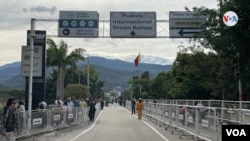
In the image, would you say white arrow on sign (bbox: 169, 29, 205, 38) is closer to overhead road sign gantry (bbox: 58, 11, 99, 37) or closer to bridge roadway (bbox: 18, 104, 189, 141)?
overhead road sign gantry (bbox: 58, 11, 99, 37)

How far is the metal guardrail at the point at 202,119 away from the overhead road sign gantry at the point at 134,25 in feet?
18.3

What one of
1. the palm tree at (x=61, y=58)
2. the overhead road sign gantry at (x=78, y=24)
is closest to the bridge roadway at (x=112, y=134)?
the overhead road sign gantry at (x=78, y=24)

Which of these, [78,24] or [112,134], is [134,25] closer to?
[78,24]

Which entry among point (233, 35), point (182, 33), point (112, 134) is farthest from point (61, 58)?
point (112, 134)

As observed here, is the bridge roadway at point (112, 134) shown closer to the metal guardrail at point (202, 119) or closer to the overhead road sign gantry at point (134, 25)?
the metal guardrail at point (202, 119)

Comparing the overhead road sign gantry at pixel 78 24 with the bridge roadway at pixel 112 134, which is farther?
the overhead road sign gantry at pixel 78 24

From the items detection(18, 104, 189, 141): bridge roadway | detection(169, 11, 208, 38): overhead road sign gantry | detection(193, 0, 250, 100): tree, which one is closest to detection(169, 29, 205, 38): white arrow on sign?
detection(169, 11, 208, 38): overhead road sign gantry

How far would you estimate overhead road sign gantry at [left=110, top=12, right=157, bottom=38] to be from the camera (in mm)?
32250

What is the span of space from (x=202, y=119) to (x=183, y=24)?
15132 mm

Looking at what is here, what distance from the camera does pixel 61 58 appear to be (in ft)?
177

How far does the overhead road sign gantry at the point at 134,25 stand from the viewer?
32250mm

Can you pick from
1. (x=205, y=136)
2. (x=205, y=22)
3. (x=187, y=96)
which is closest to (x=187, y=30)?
(x=205, y=22)

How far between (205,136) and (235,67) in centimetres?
1285

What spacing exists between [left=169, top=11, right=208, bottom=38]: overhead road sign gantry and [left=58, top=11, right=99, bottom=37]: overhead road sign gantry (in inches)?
200
